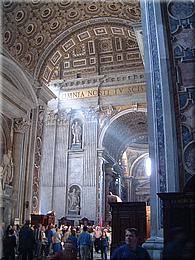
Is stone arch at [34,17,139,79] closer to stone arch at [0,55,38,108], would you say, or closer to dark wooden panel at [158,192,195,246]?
stone arch at [0,55,38,108]

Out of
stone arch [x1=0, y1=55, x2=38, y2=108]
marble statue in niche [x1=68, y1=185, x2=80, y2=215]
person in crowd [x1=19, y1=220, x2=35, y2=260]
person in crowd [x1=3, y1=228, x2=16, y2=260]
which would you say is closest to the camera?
person in crowd [x1=3, y1=228, x2=16, y2=260]

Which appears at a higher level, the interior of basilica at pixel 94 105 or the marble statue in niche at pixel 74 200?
the interior of basilica at pixel 94 105

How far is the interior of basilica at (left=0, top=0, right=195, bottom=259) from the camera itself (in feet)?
16.6

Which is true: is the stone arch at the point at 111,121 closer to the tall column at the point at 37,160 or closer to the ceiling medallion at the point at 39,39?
the tall column at the point at 37,160

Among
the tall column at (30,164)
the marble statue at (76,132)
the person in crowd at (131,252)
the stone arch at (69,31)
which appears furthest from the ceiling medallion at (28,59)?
the person in crowd at (131,252)

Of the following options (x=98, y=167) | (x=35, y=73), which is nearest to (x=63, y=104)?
(x=98, y=167)

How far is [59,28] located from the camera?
13219mm

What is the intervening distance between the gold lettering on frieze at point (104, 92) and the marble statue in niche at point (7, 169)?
23.0 feet

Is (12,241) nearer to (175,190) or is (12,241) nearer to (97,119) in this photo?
(175,190)

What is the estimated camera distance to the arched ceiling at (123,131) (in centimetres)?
1736

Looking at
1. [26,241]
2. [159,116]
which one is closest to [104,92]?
[26,241]

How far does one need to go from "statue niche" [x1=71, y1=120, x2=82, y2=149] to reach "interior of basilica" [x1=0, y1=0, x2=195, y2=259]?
0.15 ft

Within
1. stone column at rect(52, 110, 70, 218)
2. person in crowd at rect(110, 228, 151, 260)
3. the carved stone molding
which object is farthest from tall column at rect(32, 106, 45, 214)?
person in crowd at rect(110, 228, 151, 260)

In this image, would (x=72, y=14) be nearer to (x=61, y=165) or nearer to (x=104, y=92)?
(x=104, y=92)
